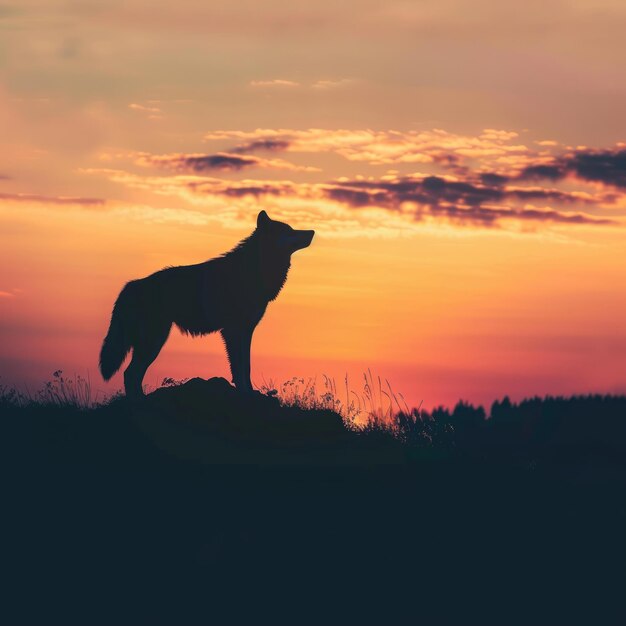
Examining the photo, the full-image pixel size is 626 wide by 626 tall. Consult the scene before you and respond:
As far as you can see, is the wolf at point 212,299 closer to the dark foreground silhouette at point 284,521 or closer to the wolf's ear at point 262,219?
the wolf's ear at point 262,219

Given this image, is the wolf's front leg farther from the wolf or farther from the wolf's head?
the wolf's head

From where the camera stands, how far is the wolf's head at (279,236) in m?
14.9

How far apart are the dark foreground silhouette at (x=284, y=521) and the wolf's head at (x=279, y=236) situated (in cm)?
250

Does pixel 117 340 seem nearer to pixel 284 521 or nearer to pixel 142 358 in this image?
pixel 142 358

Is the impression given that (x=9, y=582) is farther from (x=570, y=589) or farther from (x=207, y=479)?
(x=570, y=589)

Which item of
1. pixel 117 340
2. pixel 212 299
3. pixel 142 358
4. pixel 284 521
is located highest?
pixel 212 299

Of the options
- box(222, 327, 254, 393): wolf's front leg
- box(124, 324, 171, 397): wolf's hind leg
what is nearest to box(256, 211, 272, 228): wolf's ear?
box(222, 327, 254, 393): wolf's front leg

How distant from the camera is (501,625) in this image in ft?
35.4

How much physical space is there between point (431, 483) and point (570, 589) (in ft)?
7.29

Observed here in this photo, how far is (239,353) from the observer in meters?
14.6

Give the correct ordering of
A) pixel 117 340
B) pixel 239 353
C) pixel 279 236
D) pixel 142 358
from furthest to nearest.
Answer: pixel 117 340 < pixel 279 236 < pixel 142 358 < pixel 239 353

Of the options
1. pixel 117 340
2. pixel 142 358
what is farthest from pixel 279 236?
pixel 117 340

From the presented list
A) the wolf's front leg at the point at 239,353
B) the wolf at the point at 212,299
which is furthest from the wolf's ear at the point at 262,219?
the wolf's front leg at the point at 239,353

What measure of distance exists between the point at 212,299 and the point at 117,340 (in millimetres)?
1707
